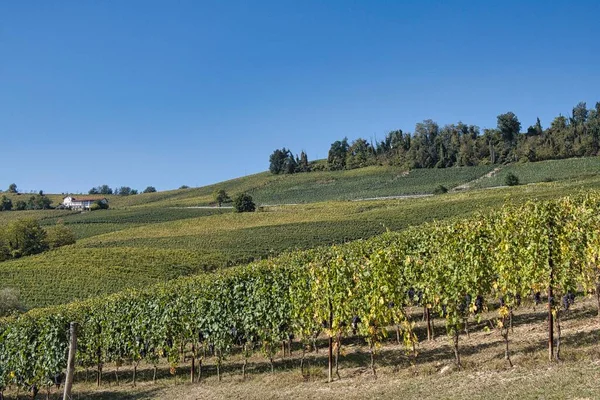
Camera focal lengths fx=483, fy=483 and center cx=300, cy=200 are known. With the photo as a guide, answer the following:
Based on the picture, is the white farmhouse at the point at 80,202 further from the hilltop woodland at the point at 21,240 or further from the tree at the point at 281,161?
the hilltop woodland at the point at 21,240

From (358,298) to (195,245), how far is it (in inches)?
1866

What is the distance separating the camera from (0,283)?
4784 cm

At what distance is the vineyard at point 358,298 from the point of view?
13.0 m

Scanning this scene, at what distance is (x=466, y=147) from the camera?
415ft

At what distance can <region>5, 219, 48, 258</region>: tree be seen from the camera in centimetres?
6738

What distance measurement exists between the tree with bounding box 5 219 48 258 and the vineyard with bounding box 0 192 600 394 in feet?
165

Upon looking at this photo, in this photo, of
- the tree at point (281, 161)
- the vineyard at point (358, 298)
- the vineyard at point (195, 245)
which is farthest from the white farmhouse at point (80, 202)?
the vineyard at point (358, 298)

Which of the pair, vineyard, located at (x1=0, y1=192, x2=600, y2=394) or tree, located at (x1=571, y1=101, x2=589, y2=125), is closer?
vineyard, located at (x1=0, y1=192, x2=600, y2=394)

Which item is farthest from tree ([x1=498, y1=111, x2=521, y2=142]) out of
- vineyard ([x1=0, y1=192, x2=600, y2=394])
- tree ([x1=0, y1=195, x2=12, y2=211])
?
tree ([x1=0, y1=195, x2=12, y2=211])

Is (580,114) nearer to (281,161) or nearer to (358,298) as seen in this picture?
(281,161)

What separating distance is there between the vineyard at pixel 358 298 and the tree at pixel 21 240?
50365 millimetres

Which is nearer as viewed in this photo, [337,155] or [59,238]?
[59,238]

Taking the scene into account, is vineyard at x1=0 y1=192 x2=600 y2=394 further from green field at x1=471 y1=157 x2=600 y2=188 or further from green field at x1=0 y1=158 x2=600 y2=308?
green field at x1=471 y1=157 x2=600 y2=188

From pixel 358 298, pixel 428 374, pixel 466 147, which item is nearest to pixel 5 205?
pixel 466 147
